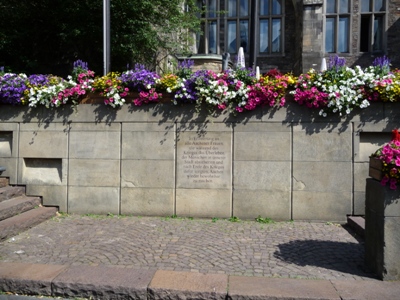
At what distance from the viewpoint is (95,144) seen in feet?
25.1

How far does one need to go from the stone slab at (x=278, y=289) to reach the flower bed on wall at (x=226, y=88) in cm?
360

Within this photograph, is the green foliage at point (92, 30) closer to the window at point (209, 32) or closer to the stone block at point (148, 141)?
the stone block at point (148, 141)

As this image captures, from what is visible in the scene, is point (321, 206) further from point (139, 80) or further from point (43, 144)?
A: point (43, 144)

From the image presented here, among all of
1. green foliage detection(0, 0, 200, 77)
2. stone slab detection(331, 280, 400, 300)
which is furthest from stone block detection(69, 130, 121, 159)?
green foliage detection(0, 0, 200, 77)

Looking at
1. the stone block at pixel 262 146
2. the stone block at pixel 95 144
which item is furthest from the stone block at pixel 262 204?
the stone block at pixel 95 144

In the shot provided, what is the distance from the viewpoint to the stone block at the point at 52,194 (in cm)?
771

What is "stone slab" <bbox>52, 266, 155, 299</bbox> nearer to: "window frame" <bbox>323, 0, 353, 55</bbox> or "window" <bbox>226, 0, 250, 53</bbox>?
"window frame" <bbox>323, 0, 353, 55</bbox>

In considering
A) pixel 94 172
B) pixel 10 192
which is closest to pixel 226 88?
pixel 94 172

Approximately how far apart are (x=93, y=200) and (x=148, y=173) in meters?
1.28

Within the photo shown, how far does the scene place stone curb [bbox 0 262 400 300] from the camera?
13.1 ft

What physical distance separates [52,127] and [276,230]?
4.94 metres

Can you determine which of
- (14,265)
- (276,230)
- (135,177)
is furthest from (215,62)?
(14,265)

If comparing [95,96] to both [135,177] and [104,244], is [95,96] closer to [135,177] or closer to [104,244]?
[135,177]

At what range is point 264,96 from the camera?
7004 millimetres
